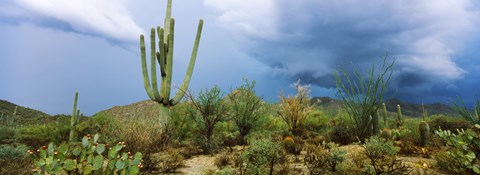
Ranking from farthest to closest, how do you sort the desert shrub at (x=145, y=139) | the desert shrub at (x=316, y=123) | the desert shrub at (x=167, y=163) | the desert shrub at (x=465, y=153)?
the desert shrub at (x=316, y=123) < the desert shrub at (x=145, y=139) < the desert shrub at (x=167, y=163) < the desert shrub at (x=465, y=153)

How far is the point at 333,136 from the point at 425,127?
2.50 m

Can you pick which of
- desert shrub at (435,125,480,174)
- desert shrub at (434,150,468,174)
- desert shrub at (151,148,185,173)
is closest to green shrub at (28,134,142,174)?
desert shrub at (151,148,185,173)

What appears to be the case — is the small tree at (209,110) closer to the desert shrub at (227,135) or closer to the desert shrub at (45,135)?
the desert shrub at (227,135)

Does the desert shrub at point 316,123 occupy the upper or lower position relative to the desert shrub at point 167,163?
upper

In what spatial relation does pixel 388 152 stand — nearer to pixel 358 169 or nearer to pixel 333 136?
pixel 358 169

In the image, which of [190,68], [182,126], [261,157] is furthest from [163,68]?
[261,157]

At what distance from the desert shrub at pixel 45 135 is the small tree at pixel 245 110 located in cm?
704

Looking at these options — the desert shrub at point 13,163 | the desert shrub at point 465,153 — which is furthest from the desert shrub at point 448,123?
the desert shrub at point 13,163

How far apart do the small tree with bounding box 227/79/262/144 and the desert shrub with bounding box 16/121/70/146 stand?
7039 millimetres

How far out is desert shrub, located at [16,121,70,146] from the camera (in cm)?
1366

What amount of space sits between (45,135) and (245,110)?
8.30 meters

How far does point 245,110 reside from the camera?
1128cm

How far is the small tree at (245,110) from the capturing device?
11.3m

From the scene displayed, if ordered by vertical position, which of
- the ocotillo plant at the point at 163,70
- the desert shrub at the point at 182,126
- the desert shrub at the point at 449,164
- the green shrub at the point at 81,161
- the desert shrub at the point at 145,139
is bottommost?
the desert shrub at the point at 449,164
